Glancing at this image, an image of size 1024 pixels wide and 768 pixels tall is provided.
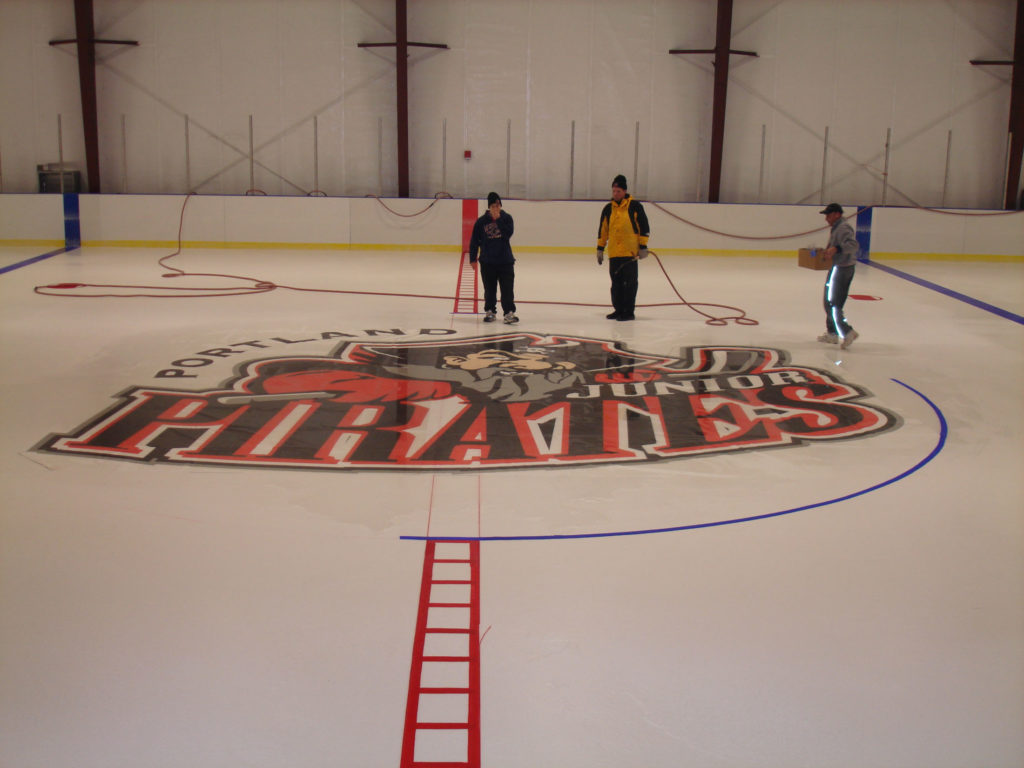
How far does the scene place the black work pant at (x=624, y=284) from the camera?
10.9 metres

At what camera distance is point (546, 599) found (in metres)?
4.02

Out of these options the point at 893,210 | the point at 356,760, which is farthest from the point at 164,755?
the point at 893,210

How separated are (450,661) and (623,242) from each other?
25.6 feet

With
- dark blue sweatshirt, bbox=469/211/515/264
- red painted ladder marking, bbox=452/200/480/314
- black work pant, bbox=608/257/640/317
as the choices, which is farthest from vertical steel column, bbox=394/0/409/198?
black work pant, bbox=608/257/640/317

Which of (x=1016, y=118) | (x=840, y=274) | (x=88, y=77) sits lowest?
(x=840, y=274)

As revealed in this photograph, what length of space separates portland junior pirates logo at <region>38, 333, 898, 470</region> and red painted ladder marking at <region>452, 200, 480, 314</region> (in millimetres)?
2851

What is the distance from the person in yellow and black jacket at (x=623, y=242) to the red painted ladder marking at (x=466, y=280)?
1545 millimetres

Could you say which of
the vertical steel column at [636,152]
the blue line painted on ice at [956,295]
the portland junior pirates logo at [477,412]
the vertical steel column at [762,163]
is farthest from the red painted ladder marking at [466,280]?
the blue line painted on ice at [956,295]

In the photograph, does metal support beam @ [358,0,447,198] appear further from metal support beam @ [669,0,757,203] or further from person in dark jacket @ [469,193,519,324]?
person in dark jacket @ [469,193,519,324]

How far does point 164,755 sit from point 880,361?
748 centimetres

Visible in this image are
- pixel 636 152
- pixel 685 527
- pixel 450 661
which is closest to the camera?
pixel 450 661

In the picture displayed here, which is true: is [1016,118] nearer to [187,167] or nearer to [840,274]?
[840,274]

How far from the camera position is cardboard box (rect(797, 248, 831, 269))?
9.49 metres

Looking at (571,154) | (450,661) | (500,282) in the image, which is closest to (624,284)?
(500,282)
